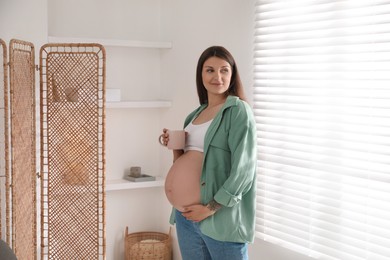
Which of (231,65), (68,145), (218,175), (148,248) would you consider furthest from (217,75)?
(148,248)

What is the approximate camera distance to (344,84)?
2.93 metres

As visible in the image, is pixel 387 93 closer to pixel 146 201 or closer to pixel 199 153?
pixel 199 153

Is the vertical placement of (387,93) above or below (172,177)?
above

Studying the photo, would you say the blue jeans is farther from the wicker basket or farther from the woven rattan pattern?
the wicker basket

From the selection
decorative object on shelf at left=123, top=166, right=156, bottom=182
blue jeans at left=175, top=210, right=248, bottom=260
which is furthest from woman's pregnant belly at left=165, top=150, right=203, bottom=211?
decorative object on shelf at left=123, top=166, right=156, bottom=182

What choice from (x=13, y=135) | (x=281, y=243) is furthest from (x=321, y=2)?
(x=13, y=135)

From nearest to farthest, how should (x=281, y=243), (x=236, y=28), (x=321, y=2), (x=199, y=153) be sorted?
(x=199, y=153) → (x=321, y=2) → (x=281, y=243) → (x=236, y=28)

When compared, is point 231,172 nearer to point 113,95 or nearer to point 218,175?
point 218,175

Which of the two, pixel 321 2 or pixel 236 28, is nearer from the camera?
pixel 321 2

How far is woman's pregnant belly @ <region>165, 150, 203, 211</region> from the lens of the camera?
276 centimetres

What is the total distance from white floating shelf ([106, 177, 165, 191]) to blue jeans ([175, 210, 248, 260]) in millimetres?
1327

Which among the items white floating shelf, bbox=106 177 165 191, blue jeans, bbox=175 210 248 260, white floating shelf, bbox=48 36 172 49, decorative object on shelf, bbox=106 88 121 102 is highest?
white floating shelf, bbox=48 36 172 49

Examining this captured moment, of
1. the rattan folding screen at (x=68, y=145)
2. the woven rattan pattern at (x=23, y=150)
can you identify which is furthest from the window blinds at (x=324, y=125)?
the woven rattan pattern at (x=23, y=150)

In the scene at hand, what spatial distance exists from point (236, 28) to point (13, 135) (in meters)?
1.43
